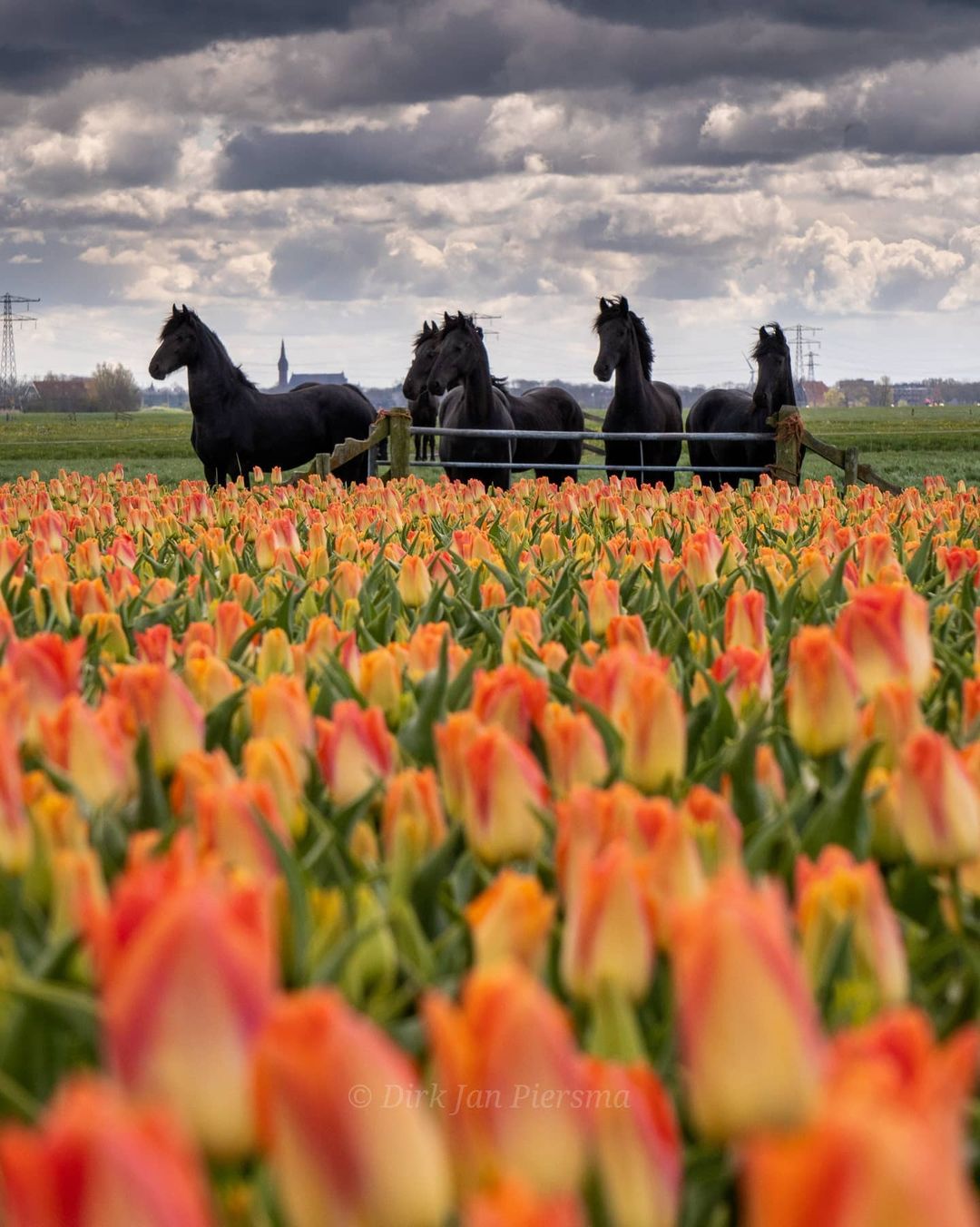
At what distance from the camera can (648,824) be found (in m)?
1.28

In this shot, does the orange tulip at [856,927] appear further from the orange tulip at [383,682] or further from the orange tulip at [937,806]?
the orange tulip at [383,682]

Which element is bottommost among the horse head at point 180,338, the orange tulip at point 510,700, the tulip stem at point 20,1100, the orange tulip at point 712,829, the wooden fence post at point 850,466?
the tulip stem at point 20,1100

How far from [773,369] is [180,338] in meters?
7.63

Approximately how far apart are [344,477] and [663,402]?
452cm

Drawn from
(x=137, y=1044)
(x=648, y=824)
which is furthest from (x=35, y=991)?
(x=648, y=824)

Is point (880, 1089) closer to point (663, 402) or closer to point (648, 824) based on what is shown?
point (648, 824)

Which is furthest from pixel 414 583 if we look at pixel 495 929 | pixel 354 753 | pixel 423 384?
pixel 423 384

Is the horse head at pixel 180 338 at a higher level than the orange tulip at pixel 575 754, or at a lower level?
higher

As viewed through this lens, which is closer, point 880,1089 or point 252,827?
point 880,1089

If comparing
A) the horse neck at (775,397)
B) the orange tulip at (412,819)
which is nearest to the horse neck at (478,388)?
the horse neck at (775,397)

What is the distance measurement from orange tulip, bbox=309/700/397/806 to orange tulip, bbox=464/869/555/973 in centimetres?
53

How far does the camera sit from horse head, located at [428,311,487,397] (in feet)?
51.5

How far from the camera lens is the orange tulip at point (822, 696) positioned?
1.73m

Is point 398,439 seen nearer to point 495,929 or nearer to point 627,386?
point 627,386
